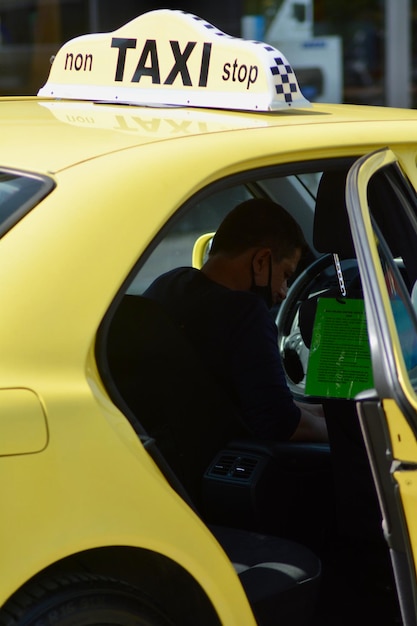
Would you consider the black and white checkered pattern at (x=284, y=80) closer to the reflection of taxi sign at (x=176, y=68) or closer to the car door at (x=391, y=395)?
the reflection of taxi sign at (x=176, y=68)

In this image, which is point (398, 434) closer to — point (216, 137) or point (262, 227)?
point (216, 137)

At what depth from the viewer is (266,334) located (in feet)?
9.05

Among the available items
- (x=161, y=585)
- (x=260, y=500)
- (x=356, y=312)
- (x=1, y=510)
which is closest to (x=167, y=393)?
(x=260, y=500)

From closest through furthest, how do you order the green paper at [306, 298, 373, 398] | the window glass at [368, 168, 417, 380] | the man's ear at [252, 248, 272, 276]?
the window glass at [368, 168, 417, 380] < the green paper at [306, 298, 373, 398] < the man's ear at [252, 248, 272, 276]

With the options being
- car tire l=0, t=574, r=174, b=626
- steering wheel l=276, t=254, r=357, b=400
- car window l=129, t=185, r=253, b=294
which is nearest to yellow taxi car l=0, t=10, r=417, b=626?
car tire l=0, t=574, r=174, b=626

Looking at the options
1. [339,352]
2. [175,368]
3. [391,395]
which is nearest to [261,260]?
[339,352]

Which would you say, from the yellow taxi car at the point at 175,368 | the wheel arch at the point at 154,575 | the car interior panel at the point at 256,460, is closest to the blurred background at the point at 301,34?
the yellow taxi car at the point at 175,368

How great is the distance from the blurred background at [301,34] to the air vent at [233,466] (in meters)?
7.50

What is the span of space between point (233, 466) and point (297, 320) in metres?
1.20

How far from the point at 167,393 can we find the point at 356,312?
0.51 m

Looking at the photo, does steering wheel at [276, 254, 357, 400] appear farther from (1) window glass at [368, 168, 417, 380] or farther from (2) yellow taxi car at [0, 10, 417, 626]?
(1) window glass at [368, 168, 417, 380]

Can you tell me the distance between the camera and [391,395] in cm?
183

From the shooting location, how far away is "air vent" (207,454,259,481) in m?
2.44

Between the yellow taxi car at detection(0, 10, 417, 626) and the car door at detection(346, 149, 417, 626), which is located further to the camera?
the car door at detection(346, 149, 417, 626)
